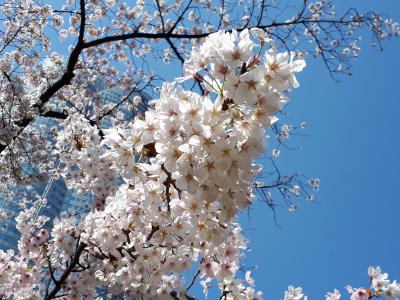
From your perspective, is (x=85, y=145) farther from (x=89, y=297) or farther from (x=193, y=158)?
(x=193, y=158)

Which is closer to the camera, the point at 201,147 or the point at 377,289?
the point at 201,147

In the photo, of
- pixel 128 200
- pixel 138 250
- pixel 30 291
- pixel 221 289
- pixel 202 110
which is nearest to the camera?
pixel 202 110

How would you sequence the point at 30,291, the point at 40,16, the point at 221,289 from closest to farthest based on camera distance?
the point at 221,289 → the point at 30,291 → the point at 40,16

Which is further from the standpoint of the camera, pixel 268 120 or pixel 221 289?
pixel 221 289

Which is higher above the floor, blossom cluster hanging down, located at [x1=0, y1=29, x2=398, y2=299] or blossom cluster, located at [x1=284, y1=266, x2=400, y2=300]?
blossom cluster, located at [x1=284, y1=266, x2=400, y2=300]

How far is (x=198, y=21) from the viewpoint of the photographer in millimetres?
9711

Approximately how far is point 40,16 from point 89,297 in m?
5.44

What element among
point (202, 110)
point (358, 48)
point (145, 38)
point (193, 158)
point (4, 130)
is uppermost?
point (358, 48)

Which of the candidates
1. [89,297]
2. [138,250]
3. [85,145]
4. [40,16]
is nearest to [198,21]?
[40,16]

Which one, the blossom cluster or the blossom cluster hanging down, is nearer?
the blossom cluster hanging down

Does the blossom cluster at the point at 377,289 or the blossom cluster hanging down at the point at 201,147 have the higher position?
the blossom cluster at the point at 377,289

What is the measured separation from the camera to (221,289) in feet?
15.8

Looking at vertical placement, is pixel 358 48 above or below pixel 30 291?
above

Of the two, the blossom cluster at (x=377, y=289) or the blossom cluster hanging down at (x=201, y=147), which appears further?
the blossom cluster at (x=377, y=289)
